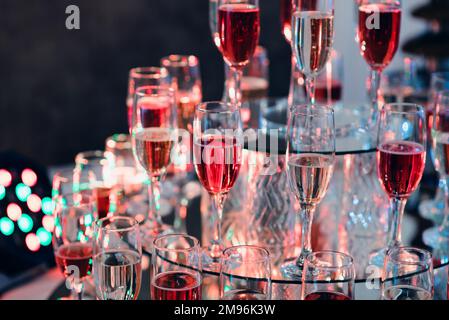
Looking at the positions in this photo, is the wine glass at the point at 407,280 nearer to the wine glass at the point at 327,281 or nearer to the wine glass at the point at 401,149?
the wine glass at the point at 327,281

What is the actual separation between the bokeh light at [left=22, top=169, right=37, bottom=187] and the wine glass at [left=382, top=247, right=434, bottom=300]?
3.84 feet

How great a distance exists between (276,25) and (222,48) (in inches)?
115

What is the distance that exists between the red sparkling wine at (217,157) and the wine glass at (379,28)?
40cm

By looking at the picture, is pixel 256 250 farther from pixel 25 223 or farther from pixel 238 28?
pixel 25 223

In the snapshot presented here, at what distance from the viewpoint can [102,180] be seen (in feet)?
6.79

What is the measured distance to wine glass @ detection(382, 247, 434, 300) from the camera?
4.18 ft

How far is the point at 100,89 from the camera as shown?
420 cm

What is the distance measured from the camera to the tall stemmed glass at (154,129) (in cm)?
169

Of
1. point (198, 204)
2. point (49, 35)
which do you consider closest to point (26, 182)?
point (198, 204)

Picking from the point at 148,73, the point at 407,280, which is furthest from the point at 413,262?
the point at 148,73

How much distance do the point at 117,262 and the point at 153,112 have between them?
425 mm

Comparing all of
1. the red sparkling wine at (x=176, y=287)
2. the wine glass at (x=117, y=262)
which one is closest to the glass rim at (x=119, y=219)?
the wine glass at (x=117, y=262)
